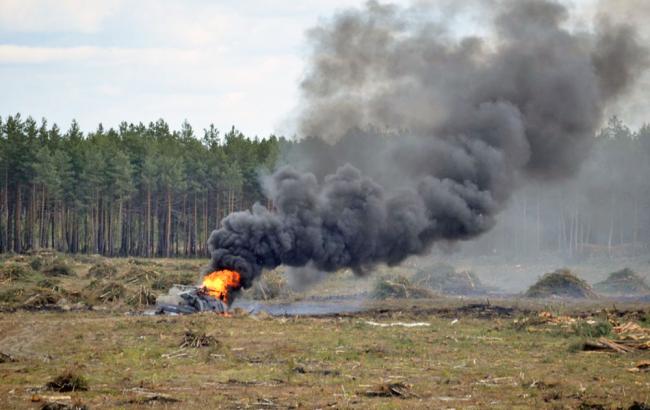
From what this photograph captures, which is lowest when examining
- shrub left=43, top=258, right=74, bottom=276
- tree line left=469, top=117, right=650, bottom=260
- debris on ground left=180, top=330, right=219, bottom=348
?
debris on ground left=180, top=330, right=219, bottom=348

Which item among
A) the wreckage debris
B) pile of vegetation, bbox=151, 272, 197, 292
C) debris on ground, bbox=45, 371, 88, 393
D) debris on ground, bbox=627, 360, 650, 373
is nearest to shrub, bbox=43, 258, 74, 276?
pile of vegetation, bbox=151, 272, 197, 292

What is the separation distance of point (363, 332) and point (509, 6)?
31885 millimetres

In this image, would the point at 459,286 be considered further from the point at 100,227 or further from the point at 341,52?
the point at 100,227

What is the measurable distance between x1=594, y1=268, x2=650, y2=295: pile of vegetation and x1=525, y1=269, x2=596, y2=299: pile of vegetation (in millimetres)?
9238

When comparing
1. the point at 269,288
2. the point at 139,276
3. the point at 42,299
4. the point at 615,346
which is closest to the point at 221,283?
the point at 42,299

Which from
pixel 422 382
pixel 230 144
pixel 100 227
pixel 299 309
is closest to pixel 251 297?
pixel 299 309

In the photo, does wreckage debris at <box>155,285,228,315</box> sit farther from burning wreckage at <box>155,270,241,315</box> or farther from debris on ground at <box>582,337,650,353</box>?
debris on ground at <box>582,337,650,353</box>

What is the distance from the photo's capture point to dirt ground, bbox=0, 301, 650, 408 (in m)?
24.6

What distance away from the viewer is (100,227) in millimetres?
114938

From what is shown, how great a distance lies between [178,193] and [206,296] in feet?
238

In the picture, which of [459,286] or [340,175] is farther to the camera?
[459,286]

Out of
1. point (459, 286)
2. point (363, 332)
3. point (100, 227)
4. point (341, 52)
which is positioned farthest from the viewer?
point (100, 227)

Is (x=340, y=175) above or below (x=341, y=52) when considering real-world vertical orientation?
below

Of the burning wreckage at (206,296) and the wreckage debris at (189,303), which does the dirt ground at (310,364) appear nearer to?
the wreckage debris at (189,303)
